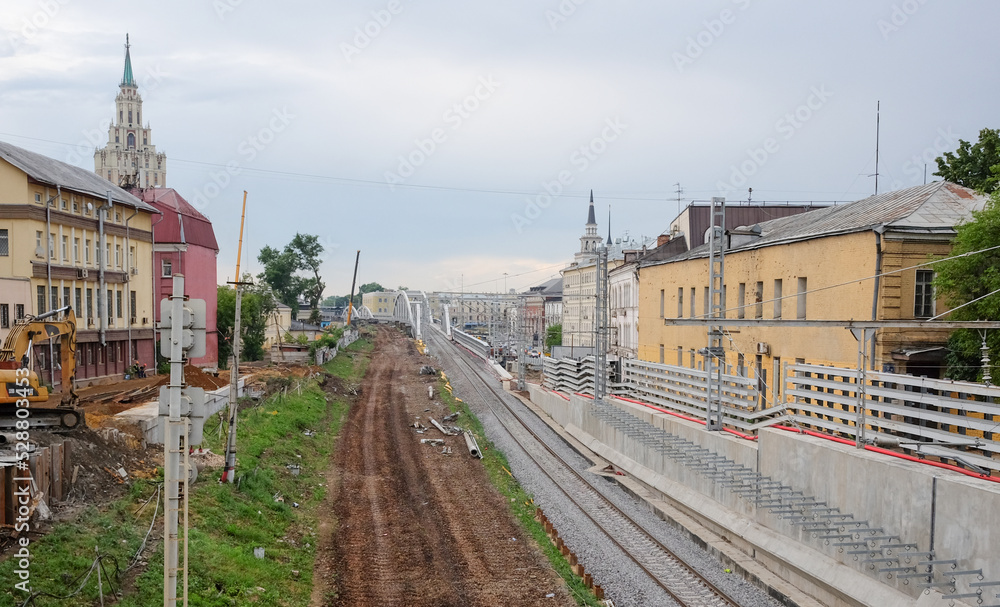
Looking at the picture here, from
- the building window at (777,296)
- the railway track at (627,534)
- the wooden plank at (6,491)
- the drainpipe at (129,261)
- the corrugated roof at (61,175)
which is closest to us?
the wooden plank at (6,491)

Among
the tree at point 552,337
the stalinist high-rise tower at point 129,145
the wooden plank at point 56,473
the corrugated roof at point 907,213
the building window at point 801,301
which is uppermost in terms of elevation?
the stalinist high-rise tower at point 129,145

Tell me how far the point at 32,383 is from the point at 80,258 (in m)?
16.8

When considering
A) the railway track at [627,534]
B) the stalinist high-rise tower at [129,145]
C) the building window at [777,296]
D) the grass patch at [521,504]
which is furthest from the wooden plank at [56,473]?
the stalinist high-rise tower at [129,145]

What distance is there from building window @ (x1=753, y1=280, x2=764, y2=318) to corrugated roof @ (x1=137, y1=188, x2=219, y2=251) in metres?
29.9

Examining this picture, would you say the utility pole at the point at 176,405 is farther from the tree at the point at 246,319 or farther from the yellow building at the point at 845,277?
the tree at the point at 246,319

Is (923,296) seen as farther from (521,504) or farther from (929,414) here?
(521,504)

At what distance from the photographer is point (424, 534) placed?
60.5ft

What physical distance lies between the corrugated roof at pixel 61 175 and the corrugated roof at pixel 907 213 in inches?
1030

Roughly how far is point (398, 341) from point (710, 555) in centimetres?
8654

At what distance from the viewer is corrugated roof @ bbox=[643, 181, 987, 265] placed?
20.8m

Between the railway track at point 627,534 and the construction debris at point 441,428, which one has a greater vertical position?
the railway track at point 627,534

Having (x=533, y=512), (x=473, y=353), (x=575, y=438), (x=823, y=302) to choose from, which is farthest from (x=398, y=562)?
(x=473, y=353)

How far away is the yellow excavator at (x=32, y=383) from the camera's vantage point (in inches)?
666

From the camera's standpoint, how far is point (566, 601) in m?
14.0
